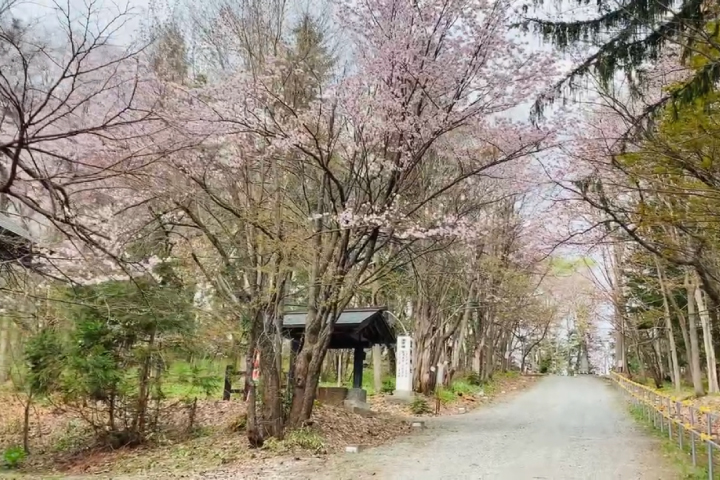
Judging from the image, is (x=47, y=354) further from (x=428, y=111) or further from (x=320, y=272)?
(x=428, y=111)

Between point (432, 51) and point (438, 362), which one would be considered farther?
point (438, 362)

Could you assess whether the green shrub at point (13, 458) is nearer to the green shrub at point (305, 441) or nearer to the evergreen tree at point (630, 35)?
the green shrub at point (305, 441)

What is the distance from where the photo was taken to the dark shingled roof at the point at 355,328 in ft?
42.9

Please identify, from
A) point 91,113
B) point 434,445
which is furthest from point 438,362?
point 91,113

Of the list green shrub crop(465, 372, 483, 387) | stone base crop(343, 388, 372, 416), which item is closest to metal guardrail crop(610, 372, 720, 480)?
stone base crop(343, 388, 372, 416)

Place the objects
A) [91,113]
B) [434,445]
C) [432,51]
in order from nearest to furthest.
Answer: [91,113] → [432,51] → [434,445]

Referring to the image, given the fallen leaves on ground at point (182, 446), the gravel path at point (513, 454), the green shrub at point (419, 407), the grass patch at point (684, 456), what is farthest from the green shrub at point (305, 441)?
the green shrub at point (419, 407)

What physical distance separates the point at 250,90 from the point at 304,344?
4.13m

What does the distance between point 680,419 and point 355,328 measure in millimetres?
6666

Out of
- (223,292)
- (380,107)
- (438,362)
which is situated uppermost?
(380,107)

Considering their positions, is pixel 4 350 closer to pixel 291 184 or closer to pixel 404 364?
pixel 291 184

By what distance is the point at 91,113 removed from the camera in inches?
213

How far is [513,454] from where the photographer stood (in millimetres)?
8477

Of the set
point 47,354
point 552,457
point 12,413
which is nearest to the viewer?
point 552,457
